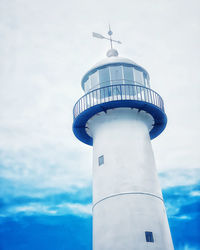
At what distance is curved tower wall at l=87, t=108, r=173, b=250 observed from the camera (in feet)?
44.6

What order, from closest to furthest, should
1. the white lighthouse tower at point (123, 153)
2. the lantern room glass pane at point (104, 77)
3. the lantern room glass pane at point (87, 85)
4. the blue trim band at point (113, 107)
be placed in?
the white lighthouse tower at point (123, 153) → the blue trim band at point (113, 107) → the lantern room glass pane at point (104, 77) → the lantern room glass pane at point (87, 85)

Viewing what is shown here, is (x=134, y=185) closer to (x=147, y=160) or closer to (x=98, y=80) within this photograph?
(x=147, y=160)

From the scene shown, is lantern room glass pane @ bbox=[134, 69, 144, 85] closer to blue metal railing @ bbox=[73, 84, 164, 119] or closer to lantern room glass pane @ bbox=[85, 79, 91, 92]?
blue metal railing @ bbox=[73, 84, 164, 119]

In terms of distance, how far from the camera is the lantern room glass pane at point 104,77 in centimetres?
1770

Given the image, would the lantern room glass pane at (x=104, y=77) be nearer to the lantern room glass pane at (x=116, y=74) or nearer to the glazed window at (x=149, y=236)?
the lantern room glass pane at (x=116, y=74)

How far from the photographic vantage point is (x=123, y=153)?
15617 millimetres

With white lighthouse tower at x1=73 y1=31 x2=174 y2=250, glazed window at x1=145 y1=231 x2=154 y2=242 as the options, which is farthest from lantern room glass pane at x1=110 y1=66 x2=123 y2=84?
glazed window at x1=145 y1=231 x2=154 y2=242

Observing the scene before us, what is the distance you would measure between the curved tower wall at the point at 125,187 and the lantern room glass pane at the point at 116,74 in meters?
1.82

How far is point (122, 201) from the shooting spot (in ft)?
47.0

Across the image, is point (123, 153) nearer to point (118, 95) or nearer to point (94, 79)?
point (118, 95)

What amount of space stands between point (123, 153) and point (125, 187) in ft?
6.00

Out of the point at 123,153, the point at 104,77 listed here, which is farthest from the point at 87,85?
the point at 123,153

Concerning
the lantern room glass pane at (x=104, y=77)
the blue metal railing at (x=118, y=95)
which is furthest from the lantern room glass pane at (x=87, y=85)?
the blue metal railing at (x=118, y=95)

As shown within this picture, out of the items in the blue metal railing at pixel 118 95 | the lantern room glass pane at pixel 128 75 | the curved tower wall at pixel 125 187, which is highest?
the lantern room glass pane at pixel 128 75
